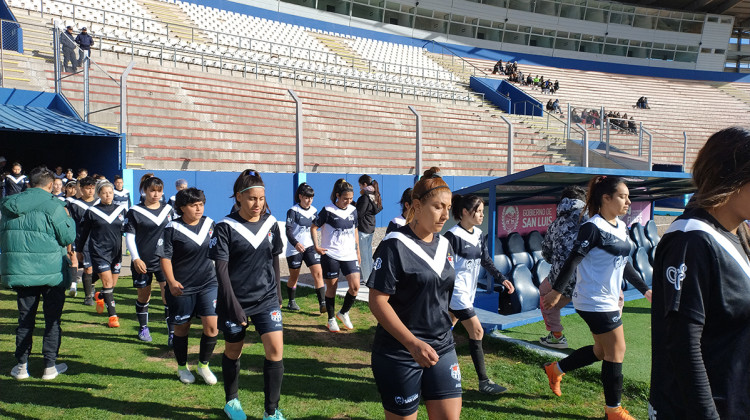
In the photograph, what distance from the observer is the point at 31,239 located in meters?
4.97

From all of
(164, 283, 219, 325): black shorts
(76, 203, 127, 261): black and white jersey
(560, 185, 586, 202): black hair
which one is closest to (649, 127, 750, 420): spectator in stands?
(560, 185, 586, 202): black hair

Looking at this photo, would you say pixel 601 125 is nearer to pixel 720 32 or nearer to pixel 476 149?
pixel 476 149

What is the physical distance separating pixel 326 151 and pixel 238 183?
14508 mm

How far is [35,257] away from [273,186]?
9.64 m

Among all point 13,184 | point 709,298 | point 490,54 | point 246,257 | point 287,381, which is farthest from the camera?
point 490,54

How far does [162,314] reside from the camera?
7.72 metres

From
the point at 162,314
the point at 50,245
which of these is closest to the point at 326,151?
the point at 162,314

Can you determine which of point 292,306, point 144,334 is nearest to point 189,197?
point 144,334

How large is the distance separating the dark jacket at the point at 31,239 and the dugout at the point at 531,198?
4.73 m

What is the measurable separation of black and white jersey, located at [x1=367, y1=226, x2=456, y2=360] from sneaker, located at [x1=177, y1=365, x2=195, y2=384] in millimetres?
2756

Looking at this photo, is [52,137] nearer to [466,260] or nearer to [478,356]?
[466,260]

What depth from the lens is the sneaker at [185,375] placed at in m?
5.02

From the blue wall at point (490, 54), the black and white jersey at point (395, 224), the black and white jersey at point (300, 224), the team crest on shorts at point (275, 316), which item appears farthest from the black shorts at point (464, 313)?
the blue wall at point (490, 54)

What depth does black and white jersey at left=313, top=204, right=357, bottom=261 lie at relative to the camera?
23.5ft
